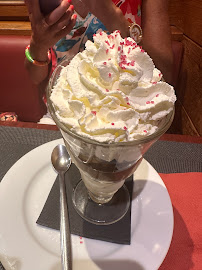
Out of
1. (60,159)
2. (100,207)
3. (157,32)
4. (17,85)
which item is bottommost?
(17,85)

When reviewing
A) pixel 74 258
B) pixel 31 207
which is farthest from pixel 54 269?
pixel 31 207

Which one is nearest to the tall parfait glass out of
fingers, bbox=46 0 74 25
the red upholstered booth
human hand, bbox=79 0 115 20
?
fingers, bbox=46 0 74 25

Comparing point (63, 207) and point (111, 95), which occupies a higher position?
point (111, 95)

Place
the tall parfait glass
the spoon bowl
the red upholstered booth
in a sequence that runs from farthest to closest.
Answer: the red upholstered booth → the spoon bowl → the tall parfait glass

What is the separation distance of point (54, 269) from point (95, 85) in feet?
1.35

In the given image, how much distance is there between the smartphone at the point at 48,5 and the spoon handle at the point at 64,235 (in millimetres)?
712

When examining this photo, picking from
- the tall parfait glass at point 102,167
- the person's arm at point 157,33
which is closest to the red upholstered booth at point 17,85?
the person's arm at point 157,33

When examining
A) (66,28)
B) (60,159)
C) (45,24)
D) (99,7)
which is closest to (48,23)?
(45,24)

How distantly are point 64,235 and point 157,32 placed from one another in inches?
48.5

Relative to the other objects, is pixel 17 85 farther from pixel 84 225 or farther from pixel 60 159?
pixel 84 225

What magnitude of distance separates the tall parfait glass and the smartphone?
0.45 meters

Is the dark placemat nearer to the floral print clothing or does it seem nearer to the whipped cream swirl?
the whipped cream swirl

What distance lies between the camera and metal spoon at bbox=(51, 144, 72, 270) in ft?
1.87

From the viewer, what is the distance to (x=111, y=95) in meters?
0.53
